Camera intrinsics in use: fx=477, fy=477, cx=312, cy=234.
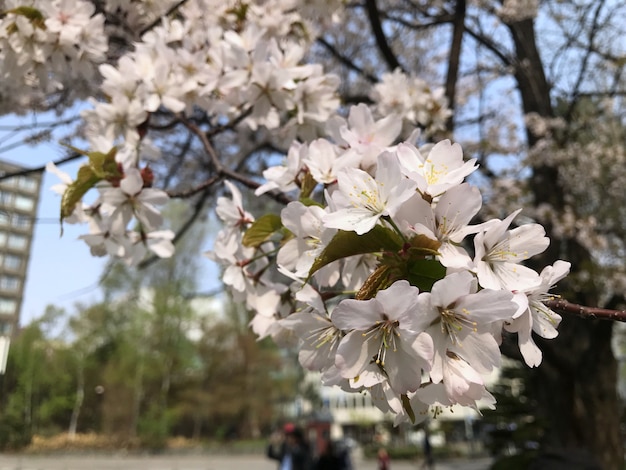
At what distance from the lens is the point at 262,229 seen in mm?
1006

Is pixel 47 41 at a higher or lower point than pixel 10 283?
higher

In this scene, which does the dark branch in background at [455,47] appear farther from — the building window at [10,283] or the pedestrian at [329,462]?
the pedestrian at [329,462]

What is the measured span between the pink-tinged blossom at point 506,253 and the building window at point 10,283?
2.04 meters

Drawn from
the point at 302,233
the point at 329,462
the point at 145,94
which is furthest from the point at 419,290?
the point at 329,462

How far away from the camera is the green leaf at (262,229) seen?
988 millimetres

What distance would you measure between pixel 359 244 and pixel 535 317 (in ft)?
0.97

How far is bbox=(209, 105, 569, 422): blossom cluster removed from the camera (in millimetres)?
625

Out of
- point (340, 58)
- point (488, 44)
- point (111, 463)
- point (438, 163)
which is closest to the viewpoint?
point (438, 163)

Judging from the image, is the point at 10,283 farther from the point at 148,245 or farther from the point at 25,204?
the point at 148,245

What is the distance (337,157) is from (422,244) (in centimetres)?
38

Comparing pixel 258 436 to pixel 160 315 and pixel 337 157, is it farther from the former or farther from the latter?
pixel 337 157

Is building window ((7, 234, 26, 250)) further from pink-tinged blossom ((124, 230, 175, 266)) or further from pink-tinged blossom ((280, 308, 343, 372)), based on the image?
pink-tinged blossom ((280, 308, 343, 372))

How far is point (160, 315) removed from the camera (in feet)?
37.1

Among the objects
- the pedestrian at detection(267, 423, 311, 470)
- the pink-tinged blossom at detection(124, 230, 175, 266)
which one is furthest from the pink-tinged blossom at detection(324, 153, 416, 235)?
the pedestrian at detection(267, 423, 311, 470)
